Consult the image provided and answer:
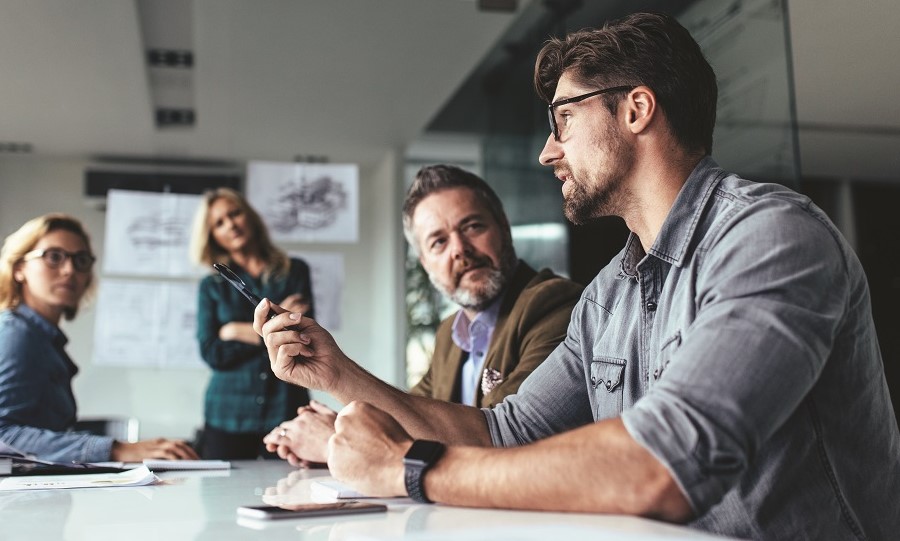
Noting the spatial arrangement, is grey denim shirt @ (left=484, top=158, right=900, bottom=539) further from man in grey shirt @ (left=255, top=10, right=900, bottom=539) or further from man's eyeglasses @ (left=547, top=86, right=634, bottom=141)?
man's eyeglasses @ (left=547, top=86, right=634, bottom=141)

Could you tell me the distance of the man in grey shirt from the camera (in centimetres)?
95

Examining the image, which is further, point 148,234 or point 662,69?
point 148,234

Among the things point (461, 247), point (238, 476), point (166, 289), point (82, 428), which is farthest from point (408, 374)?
point (238, 476)

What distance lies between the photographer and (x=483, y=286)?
2383 millimetres

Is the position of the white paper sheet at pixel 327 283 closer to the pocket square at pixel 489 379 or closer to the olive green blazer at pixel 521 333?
the olive green blazer at pixel 521 333

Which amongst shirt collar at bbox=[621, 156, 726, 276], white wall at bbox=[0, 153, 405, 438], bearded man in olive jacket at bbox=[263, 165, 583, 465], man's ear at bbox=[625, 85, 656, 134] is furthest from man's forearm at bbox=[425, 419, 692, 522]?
white wall at bbox=[0, 153, 405, 438]

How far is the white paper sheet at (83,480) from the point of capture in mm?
1470

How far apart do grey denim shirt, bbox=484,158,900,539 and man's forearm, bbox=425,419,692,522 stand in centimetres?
2

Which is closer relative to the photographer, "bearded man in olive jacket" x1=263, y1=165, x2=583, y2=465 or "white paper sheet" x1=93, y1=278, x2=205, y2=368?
"bearded man in olive jacket" x1=263, y1=165, x2=583, y2=465

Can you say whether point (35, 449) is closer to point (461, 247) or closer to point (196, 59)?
point (461, 247)

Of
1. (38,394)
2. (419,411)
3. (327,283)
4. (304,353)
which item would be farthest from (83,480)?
(327,283)

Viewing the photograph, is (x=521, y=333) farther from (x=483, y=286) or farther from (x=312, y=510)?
(x=312, y=510)

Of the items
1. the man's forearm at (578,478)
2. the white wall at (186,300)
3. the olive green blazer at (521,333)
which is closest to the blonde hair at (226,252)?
the white wall at (186,300)

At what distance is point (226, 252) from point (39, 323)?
1306 mm
